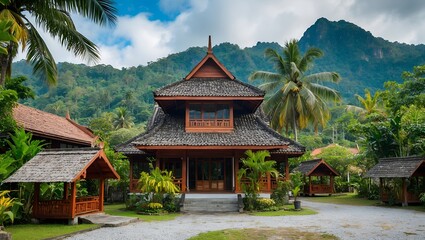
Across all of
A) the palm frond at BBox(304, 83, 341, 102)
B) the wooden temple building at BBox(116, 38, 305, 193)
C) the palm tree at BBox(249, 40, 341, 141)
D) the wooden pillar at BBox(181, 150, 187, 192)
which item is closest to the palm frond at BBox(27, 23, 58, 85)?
the wooden temple building at BBox(116, 38, 305, 193)

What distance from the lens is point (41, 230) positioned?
1144 centimetres

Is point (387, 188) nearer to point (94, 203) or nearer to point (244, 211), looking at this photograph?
point (244, 211)

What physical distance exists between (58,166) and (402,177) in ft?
51.2

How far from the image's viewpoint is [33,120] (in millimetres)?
18500

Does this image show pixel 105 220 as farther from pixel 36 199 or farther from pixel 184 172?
pixel 184 172

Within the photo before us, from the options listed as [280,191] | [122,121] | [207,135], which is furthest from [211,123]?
[122,121]

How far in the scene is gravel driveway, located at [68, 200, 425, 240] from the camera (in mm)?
10609

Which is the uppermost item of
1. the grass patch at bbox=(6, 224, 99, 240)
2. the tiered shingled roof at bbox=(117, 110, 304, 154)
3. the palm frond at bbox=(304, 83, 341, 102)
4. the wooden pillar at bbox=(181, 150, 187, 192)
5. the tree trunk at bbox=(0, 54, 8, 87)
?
the palm frond at bbox=(304, 83, 341, 102)

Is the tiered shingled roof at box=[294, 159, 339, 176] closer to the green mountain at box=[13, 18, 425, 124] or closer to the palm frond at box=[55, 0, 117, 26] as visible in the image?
the palm frond at box=[55, 0, 117, 26]

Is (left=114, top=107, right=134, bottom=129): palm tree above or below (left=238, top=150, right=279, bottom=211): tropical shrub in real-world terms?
above

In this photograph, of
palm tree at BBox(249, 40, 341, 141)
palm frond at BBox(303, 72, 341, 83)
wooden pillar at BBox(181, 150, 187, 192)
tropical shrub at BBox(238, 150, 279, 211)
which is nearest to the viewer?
tropical shrub at BBox(238, 150, 279, 211)

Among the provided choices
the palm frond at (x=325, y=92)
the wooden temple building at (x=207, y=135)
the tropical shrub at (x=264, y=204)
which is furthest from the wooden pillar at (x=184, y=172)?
the palm frond at (x=325, y=92)

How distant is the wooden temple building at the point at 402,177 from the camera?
1853cm

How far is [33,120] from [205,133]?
8634mm
